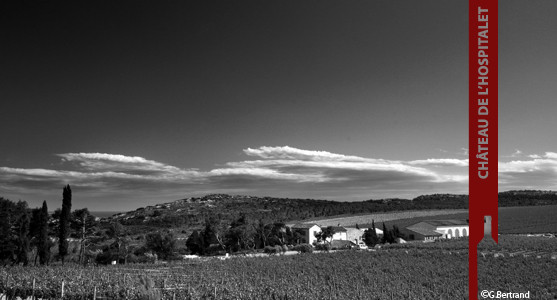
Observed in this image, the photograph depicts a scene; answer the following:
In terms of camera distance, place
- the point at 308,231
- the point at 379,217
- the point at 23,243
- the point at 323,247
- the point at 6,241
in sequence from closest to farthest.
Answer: the point at 23,243, the point at 6,241, the point at 323,247, the point at 308,231, the point at 379,217

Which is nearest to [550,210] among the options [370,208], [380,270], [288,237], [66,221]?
[370,208]

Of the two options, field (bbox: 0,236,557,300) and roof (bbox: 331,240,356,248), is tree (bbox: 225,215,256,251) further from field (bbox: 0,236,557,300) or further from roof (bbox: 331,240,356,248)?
field (bbox: 0,236,557,300)

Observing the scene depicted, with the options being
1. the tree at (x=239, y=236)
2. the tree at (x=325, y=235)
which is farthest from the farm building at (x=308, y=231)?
the tree at (x=239, y=236)

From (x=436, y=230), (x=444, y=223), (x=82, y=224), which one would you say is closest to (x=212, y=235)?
(x=82, y=224)

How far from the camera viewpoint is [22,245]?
44031 millimetres

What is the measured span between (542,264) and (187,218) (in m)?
93.8

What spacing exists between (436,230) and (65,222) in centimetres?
7529

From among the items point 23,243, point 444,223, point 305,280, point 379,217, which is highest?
point 305,280

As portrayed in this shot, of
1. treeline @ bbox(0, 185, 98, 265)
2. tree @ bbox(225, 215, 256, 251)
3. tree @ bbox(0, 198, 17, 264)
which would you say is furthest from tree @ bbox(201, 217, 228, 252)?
tree @ bbox(0, 198, 17, 264)

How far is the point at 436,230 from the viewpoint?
91.2 meters

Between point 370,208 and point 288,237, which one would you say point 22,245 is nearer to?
point 288,237

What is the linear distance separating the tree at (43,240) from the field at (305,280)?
10.0 meters

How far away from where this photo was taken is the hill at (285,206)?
412ft

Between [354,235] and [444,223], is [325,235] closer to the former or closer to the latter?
[354,235]
